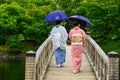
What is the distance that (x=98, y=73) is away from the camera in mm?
14516

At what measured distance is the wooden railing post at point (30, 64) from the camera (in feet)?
40.3

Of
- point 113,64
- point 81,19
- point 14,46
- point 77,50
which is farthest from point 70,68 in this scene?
point 14,46

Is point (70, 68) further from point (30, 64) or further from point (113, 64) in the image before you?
point (113, 64)

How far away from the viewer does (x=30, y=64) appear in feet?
40.6

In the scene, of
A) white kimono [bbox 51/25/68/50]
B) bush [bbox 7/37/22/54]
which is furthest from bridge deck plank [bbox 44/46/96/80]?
bush [bbox 7/37/22/54]

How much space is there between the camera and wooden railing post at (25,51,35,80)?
12273mm

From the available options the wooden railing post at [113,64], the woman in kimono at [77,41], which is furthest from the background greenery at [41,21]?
the wooden railing post at [113,64]

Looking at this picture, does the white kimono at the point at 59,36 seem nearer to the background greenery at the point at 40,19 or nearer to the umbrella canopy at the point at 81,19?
the umbrella canopy at the point at 81,19

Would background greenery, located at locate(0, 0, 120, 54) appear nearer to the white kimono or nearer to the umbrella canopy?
the white kimono

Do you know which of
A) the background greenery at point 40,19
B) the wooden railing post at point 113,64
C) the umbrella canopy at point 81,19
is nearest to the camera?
the wooden railing post at point 113,64

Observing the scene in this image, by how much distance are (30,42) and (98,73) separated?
167ft

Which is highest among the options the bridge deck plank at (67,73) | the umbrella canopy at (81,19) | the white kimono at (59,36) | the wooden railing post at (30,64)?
the umbrella canopy at (81,19)

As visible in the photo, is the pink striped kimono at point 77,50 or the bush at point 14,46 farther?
the bush at point 14,46

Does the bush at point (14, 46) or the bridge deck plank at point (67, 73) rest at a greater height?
the bridge deck plank at point (67, 73)
